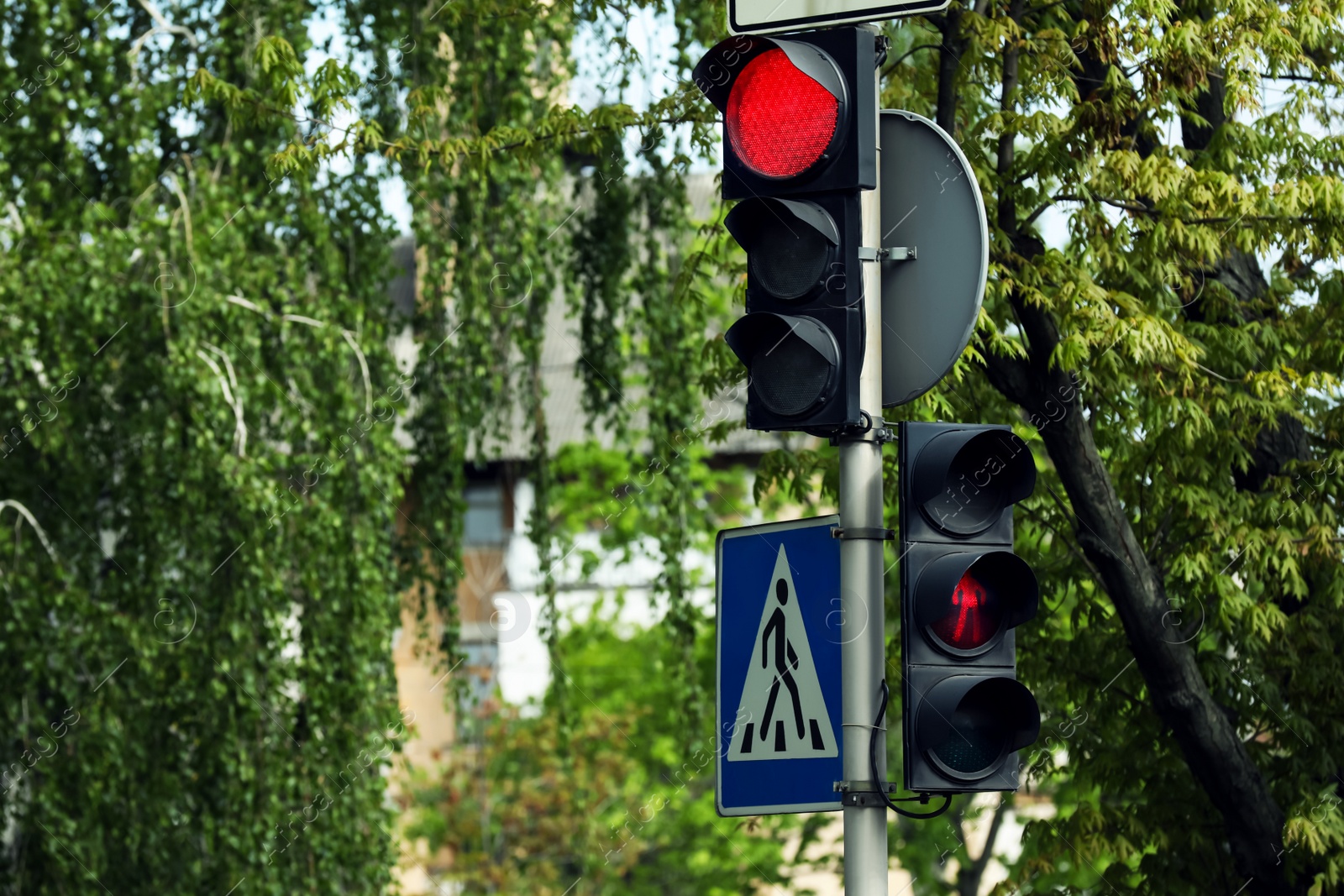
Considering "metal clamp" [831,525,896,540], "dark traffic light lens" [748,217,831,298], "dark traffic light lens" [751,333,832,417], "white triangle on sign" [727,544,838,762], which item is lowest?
"white triangle on sign" [727,544,838,762]

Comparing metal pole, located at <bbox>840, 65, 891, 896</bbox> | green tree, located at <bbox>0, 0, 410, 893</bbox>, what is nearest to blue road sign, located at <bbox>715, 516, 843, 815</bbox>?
metal pole, located at <bbox>840, 65, 891, 896</bbox>

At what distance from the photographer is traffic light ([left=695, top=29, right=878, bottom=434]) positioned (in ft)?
12.7

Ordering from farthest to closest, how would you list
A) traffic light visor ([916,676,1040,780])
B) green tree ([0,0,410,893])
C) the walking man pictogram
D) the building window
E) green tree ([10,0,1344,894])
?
the building window
green tree ([0,0,410,893])
green tree ([10,0,1344,894])
the walking man pictogram
traffic light visor ([916,676,1040,780])

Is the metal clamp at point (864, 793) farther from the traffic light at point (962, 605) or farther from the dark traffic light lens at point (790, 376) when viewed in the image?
the dark traffic light lens at point (790, 376)

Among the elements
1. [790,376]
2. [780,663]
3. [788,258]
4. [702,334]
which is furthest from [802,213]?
[702,334]

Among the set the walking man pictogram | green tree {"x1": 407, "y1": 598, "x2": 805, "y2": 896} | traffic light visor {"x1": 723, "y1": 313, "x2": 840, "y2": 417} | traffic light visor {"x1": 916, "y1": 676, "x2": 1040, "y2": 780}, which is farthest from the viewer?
green tree {"x1": 407, "y1": 598, "x2": 805, "y2": 896}

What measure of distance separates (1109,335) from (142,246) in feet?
19.0

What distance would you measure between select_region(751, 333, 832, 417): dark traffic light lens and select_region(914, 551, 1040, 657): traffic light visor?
1.65ft

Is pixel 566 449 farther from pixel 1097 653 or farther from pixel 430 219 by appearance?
pixel 1097 653

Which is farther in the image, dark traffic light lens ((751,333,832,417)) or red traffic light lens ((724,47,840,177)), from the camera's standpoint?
red traffic light lens ((724,47,840,177))

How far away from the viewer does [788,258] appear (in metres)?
3.98

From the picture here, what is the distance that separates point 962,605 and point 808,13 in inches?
64.0

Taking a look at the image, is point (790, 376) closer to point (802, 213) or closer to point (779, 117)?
point (802, 213)

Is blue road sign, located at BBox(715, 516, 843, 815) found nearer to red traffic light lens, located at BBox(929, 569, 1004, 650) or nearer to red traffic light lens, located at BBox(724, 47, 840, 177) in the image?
red traffic light lens, located at BBox(929, 569, 1004, 650)
